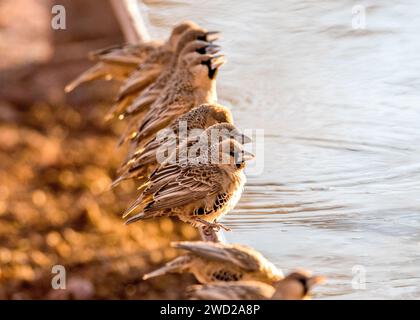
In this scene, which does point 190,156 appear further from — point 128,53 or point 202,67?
point 128,53

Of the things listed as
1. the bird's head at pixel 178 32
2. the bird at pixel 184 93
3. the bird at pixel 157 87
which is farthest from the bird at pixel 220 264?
the bird's head at pixel 178 32

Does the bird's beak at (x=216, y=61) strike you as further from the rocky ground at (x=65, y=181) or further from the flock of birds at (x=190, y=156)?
the rocky ground at (x=65, y=181)

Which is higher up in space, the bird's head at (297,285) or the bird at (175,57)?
the bird at (175,57)

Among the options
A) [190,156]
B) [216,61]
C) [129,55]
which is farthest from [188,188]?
[129,55]

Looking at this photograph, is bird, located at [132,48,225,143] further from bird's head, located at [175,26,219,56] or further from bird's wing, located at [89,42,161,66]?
bird's wing, located at [89,42,161,66]

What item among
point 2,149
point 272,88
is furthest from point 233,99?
point 2,149

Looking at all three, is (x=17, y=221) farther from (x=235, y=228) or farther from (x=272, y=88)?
(x=272, y=88)

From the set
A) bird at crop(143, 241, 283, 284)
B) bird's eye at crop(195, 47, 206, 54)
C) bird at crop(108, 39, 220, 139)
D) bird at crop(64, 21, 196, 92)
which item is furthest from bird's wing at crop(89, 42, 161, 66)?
bird at crop(143, 241, 283, 284)
